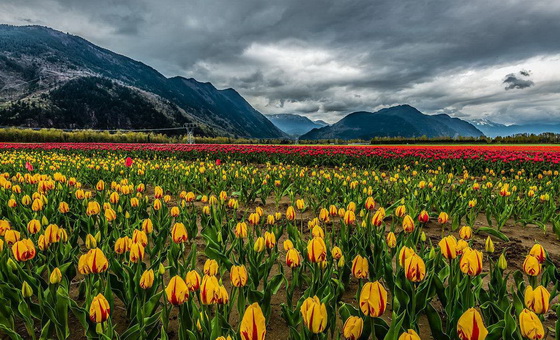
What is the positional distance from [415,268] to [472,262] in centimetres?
40

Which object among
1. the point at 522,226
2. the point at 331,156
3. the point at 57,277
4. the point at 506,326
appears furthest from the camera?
the point at 331,156

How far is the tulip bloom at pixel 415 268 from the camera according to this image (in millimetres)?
2059

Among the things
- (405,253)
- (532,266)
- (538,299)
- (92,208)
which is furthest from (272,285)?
(92,208)

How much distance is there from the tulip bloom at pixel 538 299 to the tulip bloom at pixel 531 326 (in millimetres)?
305

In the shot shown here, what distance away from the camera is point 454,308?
2.19m

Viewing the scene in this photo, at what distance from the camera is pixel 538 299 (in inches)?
70.7

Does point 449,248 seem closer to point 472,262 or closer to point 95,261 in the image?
point 472,262

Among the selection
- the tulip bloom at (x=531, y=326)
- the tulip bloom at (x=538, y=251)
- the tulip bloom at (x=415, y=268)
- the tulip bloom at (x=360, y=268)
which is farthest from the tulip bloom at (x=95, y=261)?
the tulip bloom at (x=538, y=251)

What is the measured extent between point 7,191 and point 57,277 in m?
4.84

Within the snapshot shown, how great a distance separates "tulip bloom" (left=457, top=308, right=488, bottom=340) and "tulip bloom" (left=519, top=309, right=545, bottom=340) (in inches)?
9.1

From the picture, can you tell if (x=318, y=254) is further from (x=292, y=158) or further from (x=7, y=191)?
(x=292, y=158)

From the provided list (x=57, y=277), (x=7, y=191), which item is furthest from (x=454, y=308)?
(x=7, y=191)

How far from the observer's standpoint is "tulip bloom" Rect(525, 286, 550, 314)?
1.77 meters

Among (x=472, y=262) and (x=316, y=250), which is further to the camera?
(x=316, y=250)
